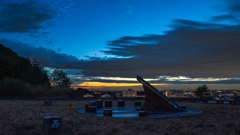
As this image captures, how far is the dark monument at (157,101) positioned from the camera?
1306cm

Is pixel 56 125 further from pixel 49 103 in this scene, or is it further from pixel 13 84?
pixel 13 84

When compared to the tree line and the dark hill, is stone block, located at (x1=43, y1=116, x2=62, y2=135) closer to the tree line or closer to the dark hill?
the tree line

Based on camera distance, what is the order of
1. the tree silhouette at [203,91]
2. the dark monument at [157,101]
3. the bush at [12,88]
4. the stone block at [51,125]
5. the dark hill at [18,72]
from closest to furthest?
the stone block at [51,125]
the dark monument at [157,101]
the bush at [12,88]
the dark hill at [18,72]
the tree silhouette at [203,91]

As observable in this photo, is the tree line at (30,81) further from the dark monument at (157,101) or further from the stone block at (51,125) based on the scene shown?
the stone block at (51,125)

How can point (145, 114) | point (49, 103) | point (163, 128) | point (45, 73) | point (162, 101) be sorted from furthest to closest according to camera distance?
point (45, 73)
point (49, 103)
point (162, 101)
point (145, 114)
point (163, 128)

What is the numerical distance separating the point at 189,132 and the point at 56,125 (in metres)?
4.80

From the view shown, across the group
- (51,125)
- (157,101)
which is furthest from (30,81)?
(51,125)

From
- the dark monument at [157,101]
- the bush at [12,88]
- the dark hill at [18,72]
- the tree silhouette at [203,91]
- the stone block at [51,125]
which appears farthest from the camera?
the tree silhouette at [203,91]

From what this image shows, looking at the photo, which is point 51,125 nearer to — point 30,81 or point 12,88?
point 12,88

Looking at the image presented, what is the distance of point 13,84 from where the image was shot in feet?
83.7

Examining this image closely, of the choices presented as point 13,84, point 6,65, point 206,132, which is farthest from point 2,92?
point 206,132

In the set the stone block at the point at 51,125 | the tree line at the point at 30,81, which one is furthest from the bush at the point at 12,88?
the stone block at the point at 51,125

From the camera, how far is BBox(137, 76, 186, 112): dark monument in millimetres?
13062

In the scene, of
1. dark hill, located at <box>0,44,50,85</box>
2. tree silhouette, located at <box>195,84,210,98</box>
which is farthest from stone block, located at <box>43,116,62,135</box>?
tree silhouette, located at <box>195,84,210,98</box>
